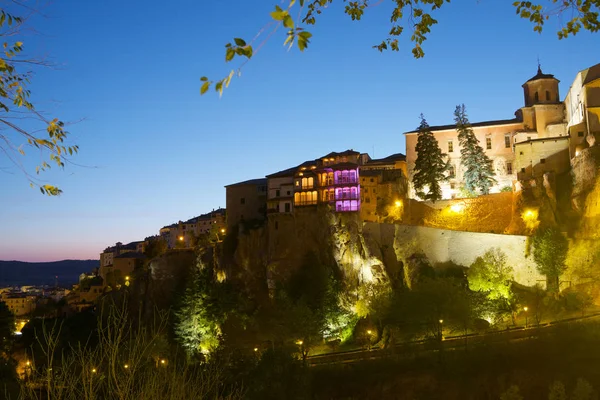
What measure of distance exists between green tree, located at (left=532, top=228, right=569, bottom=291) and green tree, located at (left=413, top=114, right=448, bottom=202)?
12888mm

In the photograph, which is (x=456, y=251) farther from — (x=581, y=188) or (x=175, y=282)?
(x=175, y=282)

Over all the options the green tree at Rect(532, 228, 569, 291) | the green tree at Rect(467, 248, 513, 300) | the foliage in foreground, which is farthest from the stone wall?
the foliage in foreground

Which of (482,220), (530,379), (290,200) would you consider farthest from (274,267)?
(530,379)

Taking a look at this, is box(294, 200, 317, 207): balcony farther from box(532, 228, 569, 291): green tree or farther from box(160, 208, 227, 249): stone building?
box(160, 208, 227, 249): stone building

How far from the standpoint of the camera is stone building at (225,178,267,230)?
2174 inches

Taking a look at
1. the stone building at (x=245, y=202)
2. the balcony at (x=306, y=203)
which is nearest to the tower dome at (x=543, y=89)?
the balcony at (x=306, y=203)

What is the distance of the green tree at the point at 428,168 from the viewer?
53.2m

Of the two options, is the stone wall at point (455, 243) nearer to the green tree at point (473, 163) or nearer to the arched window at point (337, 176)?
the arched window at point (337, 176)

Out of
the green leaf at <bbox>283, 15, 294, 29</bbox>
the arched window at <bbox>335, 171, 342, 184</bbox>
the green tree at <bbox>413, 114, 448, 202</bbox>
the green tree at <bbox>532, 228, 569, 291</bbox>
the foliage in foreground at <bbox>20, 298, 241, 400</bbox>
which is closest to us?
the green leaf at <bbox>283, 15, 294, 29</bbox>

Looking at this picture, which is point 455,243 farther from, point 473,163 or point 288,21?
point 288,21

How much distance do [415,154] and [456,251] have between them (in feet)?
55.5

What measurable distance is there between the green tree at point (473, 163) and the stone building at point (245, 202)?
20.8 metres

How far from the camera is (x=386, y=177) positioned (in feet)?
176

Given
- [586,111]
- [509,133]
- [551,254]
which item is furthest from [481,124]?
[551,254]
